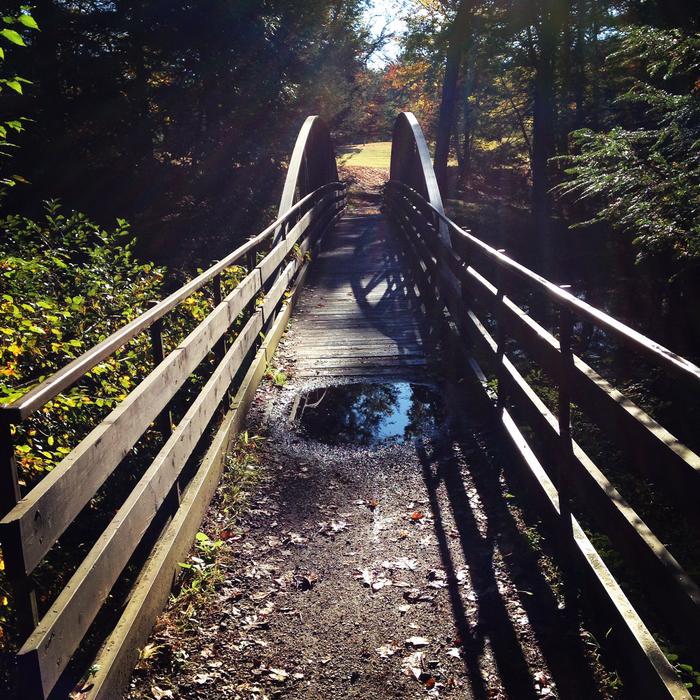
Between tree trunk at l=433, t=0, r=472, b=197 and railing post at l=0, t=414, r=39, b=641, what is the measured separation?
23.4 m

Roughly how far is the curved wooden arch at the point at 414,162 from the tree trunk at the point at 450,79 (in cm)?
162

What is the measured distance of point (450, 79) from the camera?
947 inches

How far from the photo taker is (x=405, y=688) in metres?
2.94

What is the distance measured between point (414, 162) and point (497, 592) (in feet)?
55.9

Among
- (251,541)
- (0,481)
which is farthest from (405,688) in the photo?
(0,481)

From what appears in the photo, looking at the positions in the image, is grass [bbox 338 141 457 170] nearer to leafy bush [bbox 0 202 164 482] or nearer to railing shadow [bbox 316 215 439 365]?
railing shadow [bbox 316 215 439 365]

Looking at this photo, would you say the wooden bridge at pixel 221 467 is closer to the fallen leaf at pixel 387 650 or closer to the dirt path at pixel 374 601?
the dirt path at pixel 374 601

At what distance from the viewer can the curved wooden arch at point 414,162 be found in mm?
11191

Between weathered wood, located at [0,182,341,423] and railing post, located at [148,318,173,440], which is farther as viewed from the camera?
railing post, located at [148,318,173,440]

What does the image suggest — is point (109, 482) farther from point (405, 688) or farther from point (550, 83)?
point (550, 83)

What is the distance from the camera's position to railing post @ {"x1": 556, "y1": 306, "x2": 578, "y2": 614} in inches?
135

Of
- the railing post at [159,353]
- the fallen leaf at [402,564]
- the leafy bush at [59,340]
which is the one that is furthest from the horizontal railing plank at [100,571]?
the fallen leaf at [402,564]

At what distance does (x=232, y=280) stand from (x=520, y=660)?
17.2ft

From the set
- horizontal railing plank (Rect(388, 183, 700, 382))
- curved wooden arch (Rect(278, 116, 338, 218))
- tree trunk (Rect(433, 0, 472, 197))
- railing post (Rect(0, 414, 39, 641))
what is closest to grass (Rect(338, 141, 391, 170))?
tree trunk (Rect(433, 0, 472, 197))
